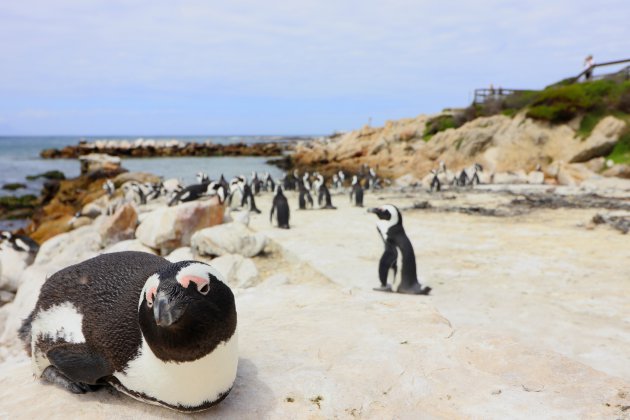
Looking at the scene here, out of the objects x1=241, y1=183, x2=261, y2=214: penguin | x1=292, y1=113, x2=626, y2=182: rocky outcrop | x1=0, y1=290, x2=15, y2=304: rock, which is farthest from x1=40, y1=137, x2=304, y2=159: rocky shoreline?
x1=0, y1=290, x2=15, y2=304: rock

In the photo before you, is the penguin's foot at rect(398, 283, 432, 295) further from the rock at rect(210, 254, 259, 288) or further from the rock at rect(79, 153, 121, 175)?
the rock at rect(79, 153, 121, 175)

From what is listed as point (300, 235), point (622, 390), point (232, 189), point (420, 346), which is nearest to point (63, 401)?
point (420, 346)

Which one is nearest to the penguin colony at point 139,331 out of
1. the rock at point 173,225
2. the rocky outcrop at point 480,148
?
the rock at point 173,225

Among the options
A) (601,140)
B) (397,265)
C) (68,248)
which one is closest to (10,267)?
(68,248)

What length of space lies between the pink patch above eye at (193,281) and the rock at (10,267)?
802cm

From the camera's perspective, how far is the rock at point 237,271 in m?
6.38

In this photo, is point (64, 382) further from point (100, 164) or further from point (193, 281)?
point (100, 164)

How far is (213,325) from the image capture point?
6.11ft

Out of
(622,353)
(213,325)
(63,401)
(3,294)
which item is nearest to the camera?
(213,325)

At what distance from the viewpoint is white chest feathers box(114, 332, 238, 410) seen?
1.93 meters

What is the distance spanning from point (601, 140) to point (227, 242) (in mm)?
21973

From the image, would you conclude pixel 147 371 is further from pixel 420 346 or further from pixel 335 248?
pixel 335 248

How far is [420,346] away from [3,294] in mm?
7798

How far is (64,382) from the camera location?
223cm
